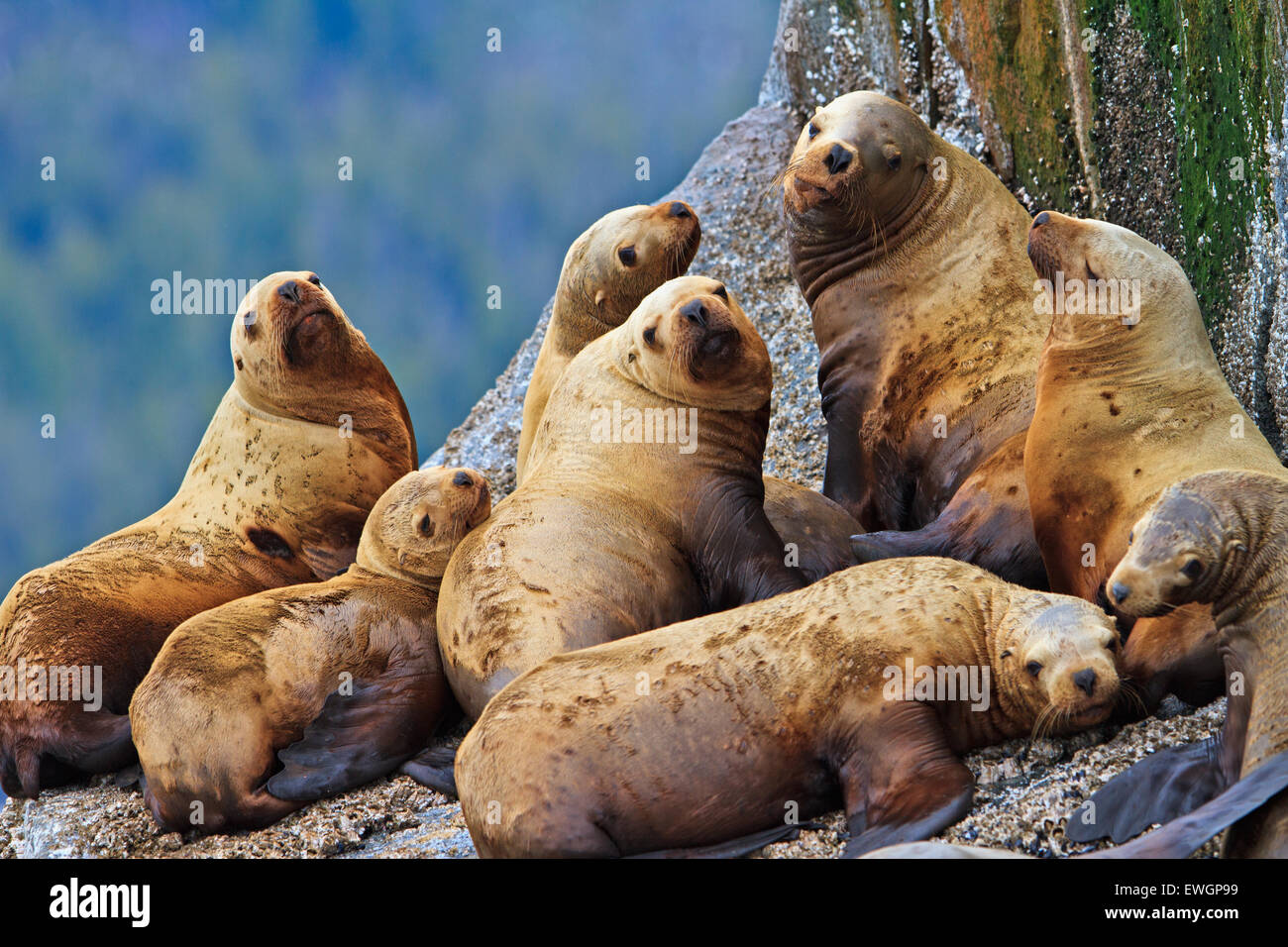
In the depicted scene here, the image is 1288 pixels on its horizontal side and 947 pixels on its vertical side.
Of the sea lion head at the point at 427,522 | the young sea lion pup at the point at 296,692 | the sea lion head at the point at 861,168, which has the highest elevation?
the sea lion head at the point at 861,168

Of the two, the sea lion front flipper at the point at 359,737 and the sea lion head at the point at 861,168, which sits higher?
the sea lion head at the point at 861,168

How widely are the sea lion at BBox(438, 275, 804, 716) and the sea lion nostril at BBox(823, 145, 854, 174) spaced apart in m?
0.93

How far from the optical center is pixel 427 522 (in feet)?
19.3

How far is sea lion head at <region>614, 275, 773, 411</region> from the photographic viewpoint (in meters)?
5.64

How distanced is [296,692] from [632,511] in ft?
4.59

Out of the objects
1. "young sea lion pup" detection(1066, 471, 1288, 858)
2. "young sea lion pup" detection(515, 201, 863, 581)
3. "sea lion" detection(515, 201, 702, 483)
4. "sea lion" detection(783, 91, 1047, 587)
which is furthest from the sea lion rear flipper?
"sea lion" detection(515, 201, 702, 483)

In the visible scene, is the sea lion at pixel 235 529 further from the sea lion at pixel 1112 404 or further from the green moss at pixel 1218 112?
the green moss at pixel 1218 112

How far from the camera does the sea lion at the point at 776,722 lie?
3979 millimetres

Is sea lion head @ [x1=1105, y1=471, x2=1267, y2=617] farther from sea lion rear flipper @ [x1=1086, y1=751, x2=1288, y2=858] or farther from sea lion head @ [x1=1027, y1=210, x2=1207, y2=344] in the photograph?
sea lion head @ [x1=1027, y1=210, x2=1207, y2=344]

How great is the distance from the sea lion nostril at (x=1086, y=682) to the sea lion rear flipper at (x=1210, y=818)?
2.19 ft

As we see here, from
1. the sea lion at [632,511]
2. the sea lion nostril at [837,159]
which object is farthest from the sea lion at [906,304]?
the sea lion at [632,511]

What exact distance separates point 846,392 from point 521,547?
1908mm
